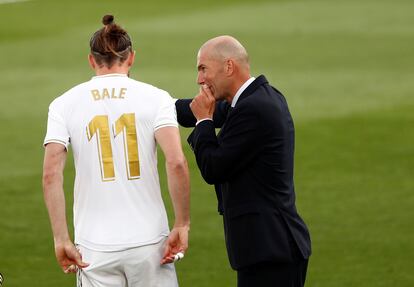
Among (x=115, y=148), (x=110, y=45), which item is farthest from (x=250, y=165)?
(x=110, y=45)

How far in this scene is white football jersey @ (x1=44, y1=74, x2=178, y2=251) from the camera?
18.1ft

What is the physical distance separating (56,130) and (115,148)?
11.5 inches

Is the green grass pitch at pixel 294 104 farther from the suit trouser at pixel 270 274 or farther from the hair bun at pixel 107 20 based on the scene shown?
the hair bun at pixel 107 20

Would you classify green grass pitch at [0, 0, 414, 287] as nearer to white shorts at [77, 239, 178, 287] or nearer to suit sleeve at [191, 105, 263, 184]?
white shorts at [77, 239, 178, 287]

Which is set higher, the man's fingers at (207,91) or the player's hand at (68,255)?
the man's fingers at (207,91)

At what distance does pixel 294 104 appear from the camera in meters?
15.0

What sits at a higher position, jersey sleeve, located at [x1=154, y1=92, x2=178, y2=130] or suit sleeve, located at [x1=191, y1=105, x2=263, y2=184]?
jersey sleeve, located at [x1=154, y1=92, x2=178, y2=130]

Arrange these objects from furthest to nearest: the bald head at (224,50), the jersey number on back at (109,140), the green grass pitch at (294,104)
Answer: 1. the green grass pitch at (294,104)
2. the bald head at (224,50)
3. the jersey number on back at (109,140)

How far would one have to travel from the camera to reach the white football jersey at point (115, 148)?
552 cm

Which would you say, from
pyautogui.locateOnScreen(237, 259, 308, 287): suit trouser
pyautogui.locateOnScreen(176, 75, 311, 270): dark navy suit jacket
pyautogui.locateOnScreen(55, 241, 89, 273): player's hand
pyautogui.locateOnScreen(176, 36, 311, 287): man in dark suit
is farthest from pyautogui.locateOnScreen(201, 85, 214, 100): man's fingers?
pyautogui.locateOnScreen(55, 241, 89, 273): player's hand

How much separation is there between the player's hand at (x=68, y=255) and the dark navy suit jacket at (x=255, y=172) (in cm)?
71

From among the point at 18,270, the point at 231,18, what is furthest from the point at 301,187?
the point at 231,18

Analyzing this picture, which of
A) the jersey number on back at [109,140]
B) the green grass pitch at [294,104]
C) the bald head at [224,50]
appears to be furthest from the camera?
the green grass pitch at [294,104]

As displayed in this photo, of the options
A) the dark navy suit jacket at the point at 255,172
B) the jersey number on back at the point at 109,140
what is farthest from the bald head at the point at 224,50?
the jersey number on back at the point at 109,140
